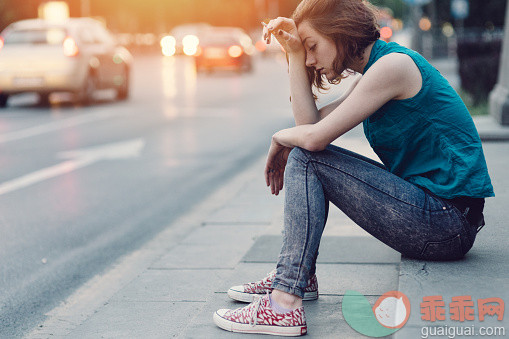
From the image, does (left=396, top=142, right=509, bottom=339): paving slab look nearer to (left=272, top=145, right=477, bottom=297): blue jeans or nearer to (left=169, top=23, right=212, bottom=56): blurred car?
(left=272, top=145, right=477, bottom=297): blue jeans

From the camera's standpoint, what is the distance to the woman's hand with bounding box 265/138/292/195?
3619mm

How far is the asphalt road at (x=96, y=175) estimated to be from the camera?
4.98m

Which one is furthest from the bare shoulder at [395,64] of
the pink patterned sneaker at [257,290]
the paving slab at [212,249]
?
the paving slab at [212,249]

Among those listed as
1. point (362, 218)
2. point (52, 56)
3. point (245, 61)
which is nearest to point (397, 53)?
point (362, 218)

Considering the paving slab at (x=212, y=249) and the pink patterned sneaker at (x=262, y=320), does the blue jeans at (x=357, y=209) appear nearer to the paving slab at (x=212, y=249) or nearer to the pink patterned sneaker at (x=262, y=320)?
the pink patterned sneaker at (x=262, y=320)

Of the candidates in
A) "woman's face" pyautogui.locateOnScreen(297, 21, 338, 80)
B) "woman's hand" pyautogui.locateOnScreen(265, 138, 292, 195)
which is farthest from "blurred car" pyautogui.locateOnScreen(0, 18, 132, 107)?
"woman's face" pyautogui.locateOnScreen(297, 21, 338, 80)

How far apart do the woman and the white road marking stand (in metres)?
4.86

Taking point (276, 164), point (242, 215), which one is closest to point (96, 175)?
point (242, 215)

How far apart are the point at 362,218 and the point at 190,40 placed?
47814 millimetres

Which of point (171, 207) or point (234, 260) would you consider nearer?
Result: point (234, 260)

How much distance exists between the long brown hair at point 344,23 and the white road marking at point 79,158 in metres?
4.88

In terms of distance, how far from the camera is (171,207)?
22.4ft

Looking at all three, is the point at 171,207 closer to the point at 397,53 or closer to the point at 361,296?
the point at 361,296

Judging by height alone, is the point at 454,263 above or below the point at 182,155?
above
